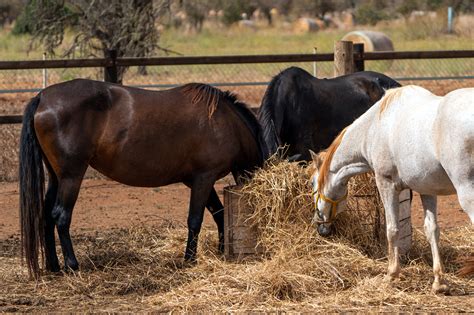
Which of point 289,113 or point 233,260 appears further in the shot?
point 289,113

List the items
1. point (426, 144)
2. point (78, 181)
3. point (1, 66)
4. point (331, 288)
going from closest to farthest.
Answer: point (426, 144)
point (331, 288)
point (78, 181)
point (1, 66)

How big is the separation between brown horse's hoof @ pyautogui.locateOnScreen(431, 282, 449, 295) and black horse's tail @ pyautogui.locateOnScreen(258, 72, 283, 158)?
180 centimetres

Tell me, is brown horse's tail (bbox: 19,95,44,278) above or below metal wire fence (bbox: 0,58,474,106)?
above

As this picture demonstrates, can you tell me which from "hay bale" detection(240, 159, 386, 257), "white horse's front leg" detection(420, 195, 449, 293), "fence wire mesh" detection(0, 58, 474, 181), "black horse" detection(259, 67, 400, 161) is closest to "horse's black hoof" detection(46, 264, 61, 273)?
"hay bale" detection(240, 159, 386, 257)

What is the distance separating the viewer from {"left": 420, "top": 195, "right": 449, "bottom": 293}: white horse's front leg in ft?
18.8

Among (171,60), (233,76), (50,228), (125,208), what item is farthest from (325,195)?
(233,76)

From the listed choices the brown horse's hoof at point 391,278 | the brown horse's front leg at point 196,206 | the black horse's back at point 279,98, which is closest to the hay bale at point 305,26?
the black horse's back at point 279,98

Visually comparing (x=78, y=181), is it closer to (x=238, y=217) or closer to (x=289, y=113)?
(x=238, y=217)

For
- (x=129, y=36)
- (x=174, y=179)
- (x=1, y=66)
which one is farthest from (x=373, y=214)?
(x=129, y=36)

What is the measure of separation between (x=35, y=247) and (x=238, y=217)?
61.4 inches

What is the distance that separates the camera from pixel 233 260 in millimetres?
6621

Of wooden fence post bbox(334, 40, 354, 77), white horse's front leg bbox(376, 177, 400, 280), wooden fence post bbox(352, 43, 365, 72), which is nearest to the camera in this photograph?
white horse's front leg bbox(376, 177, 400, 280)

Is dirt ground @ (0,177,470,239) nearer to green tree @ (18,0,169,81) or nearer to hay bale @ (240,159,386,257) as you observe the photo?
hay bale @ (240,159,386,257)

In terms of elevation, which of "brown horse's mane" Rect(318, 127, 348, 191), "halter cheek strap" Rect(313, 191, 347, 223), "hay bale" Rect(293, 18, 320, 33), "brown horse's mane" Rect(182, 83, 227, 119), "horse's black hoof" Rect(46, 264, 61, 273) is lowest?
"hay bale" Rect(293, 18, 320, 33)
